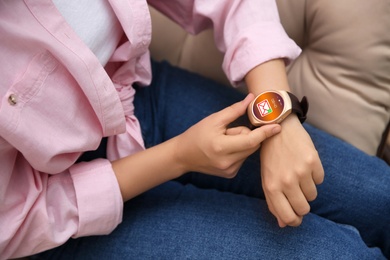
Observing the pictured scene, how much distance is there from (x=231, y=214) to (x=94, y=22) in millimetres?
324

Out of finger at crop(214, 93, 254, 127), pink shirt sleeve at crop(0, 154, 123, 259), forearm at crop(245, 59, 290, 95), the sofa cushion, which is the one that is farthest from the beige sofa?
pink shirt sleeve at crop(0, 154, 123, 259)

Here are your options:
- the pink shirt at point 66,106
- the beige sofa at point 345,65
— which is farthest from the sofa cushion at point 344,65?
the pink shirt at point 66,106

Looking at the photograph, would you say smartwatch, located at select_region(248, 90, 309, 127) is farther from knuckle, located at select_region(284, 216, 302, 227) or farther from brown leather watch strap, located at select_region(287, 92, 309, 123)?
knuckle, located at select_region(284, 216, 302, 227)

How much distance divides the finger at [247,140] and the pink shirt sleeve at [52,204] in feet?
0.54

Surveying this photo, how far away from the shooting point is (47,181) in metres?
0.58

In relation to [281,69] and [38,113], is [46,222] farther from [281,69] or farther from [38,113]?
[281,69]

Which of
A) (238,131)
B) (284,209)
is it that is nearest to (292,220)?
(284,209)

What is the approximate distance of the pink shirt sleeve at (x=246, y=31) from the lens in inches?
23.6

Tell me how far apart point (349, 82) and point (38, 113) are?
0.49 metres

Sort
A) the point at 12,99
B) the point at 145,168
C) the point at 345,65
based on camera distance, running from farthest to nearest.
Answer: the point at 345,65 < the point at 145,168 < the point at 12,99

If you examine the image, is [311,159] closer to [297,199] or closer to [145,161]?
Answer: [297,199]

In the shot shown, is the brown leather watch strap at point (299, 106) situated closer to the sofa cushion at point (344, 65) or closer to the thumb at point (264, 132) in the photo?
the thumb at point (264, 132)

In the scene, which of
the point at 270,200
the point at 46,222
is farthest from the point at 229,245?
the point at 46,222

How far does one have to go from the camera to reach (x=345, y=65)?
694 millimetres
